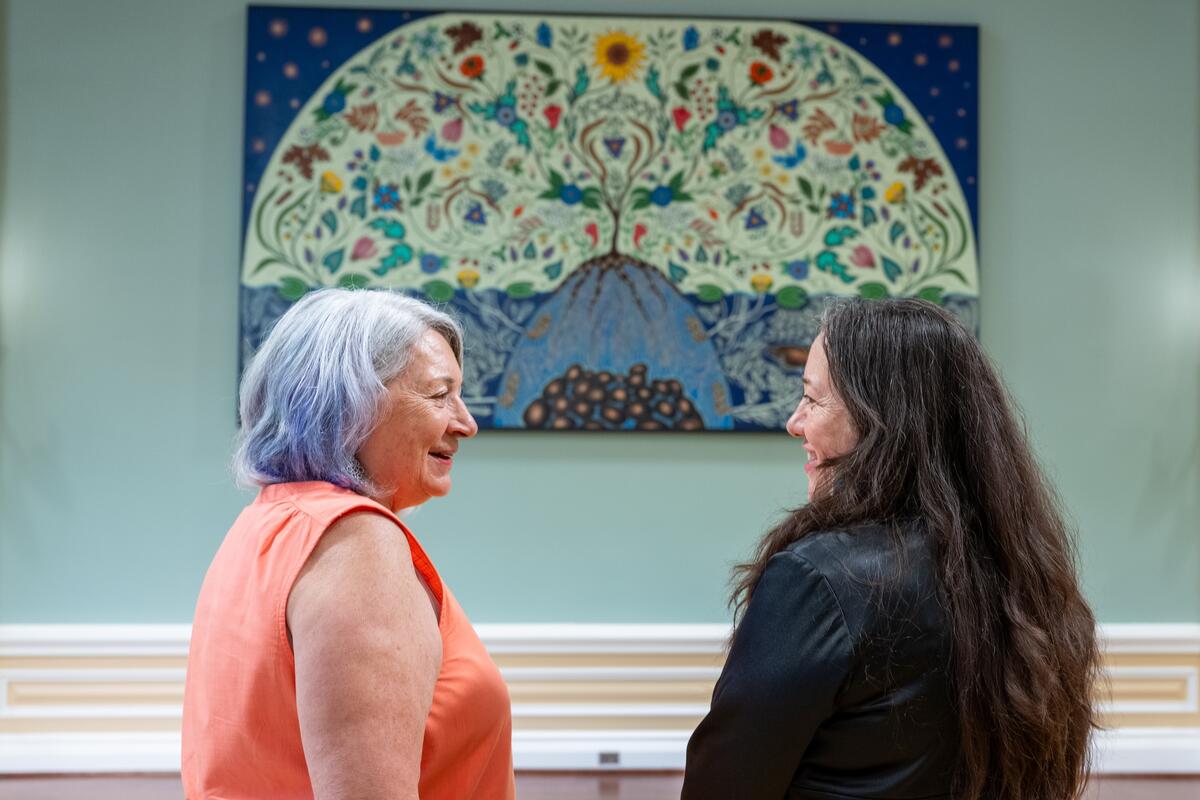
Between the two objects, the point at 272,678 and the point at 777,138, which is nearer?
the point at 272,678

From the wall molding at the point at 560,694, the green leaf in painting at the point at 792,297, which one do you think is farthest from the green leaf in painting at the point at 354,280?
the green leaf in painting at the point at 792,297

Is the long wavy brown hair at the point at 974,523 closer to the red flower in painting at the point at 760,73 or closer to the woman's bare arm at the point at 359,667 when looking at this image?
the woman's bare arm at the point at 359,667

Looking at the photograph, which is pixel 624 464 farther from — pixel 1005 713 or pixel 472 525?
pixel 1005 713

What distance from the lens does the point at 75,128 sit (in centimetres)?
315

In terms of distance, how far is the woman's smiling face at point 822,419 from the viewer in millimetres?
1355

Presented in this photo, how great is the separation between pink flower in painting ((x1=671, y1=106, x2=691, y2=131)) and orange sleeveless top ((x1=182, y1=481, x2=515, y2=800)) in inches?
89.1

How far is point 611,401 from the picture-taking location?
3.14 metres

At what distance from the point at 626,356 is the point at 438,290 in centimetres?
64

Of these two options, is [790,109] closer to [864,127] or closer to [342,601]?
[864,127]

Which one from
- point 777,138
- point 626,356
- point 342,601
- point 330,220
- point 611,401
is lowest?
point 342,601

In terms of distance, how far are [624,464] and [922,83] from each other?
1.60 m

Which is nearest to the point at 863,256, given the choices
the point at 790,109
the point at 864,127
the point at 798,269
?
the point at 798,269

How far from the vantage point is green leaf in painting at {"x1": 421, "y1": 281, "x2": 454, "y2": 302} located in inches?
123

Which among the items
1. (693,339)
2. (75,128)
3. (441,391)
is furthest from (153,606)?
(441,391)
